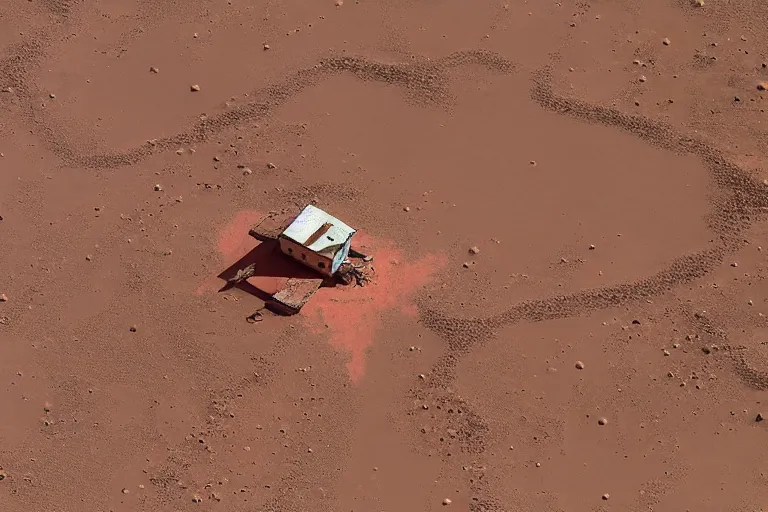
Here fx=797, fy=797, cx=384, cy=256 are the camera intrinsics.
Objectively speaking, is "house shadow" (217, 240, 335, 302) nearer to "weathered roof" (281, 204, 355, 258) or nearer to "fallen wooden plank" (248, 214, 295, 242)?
"fallen wooden plank" (248, 214, 295, 242)

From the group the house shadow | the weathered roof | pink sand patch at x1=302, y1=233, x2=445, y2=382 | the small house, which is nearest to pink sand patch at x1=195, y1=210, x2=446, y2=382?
pink sand patch at x1=302, y1=233, x2=445, y2=382

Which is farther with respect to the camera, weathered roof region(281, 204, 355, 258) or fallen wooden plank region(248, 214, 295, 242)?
fallen wooden plank region(248, 214, 295, 242)

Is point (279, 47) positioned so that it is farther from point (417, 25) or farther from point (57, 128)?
point (57, 128)

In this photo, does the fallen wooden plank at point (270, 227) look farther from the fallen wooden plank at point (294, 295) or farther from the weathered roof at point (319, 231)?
the fallen wooden plank at point (294, 295)

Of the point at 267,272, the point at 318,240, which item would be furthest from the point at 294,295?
the point at 318,240

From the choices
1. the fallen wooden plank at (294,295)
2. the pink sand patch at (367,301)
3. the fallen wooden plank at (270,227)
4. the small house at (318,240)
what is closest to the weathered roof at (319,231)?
the small house at (318,240)

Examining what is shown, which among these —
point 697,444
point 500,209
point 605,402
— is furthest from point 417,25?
point 697,444
